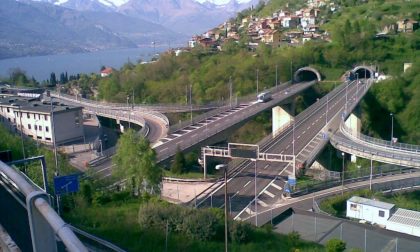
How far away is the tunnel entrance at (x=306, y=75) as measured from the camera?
48938mm

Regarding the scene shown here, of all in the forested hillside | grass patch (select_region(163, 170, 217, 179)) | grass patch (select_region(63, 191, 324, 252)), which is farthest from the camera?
the forested hillside

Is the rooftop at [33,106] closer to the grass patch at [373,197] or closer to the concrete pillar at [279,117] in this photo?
the concrete pillar at [279,117]

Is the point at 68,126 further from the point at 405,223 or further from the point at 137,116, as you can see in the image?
the point at 405,223

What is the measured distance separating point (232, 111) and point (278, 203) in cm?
1637

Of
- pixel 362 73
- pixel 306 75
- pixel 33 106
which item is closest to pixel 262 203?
pixel 33 106

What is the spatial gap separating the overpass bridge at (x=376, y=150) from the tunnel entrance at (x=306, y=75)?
79.2 feet

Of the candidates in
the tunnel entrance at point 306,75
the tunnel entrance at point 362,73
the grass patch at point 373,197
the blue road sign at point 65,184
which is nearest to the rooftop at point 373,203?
the grass patch at point 373,197

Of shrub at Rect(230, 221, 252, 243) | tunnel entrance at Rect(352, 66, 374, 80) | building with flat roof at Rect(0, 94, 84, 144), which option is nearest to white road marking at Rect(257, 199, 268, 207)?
shrub at Rect(230, 221, 252, 243)

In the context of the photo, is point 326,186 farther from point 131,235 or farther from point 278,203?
point 131,235

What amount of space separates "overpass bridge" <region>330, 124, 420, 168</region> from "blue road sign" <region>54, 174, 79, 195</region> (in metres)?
15.3

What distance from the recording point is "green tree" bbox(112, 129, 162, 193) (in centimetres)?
1559

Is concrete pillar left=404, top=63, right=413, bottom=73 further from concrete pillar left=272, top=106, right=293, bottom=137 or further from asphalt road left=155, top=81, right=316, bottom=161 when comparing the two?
concrete pillar left=272, top=106, right=293, bottom=137

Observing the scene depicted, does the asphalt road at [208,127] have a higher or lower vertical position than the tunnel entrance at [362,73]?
lower

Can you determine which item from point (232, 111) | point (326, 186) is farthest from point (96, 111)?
point (326, 186)
